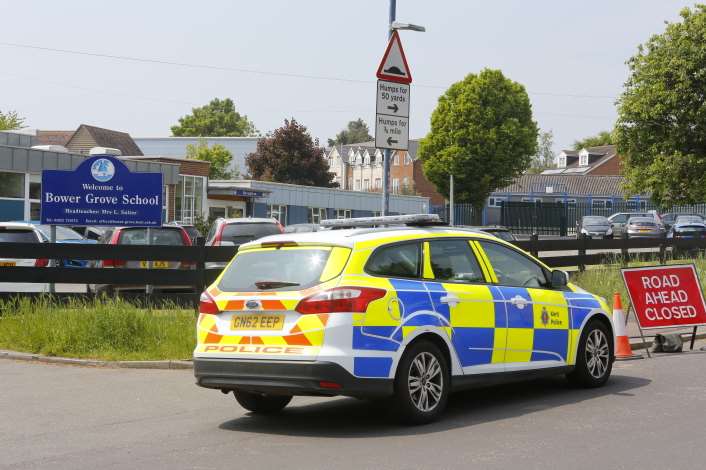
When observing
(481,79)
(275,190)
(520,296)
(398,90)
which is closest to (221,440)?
(520,296)

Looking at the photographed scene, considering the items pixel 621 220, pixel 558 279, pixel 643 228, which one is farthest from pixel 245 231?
pixel 621 220

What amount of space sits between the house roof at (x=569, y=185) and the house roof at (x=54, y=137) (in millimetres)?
42677

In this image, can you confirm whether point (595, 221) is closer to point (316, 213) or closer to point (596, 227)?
point (596, 227)

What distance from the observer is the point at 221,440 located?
7926 millimetres

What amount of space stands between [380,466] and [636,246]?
16844mm

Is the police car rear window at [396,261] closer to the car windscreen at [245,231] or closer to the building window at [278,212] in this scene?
the car windscreen at [245,231]

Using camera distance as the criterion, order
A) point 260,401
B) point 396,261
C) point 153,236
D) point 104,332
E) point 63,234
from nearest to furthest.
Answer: point 396,261 < point 260,401 < point 104,332 < point 153,236 < point 63,234

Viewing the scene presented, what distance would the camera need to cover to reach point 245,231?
849 inches

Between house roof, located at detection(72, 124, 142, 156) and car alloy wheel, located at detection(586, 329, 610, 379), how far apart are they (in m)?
81.4

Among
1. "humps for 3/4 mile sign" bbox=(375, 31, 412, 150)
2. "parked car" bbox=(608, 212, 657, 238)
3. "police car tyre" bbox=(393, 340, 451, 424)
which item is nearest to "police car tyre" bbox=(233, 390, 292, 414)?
"police car tyre" bbox=(393, 340, 451, 424)

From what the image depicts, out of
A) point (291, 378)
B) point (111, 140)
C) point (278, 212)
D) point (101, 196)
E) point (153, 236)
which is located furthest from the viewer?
point (111, 140)

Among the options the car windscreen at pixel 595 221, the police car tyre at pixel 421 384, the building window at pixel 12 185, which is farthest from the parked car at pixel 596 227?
the police car tyre at pixel 421 384

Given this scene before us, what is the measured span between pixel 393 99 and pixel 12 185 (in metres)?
31.5

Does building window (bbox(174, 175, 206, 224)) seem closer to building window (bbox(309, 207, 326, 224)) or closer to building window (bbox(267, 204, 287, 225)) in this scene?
building window (bbox(267, 204, 287, 225))
